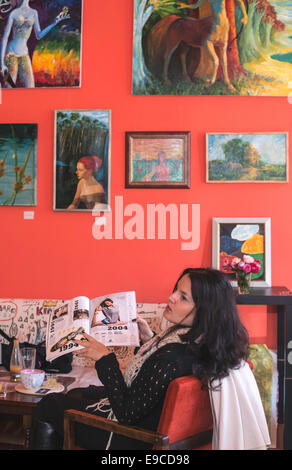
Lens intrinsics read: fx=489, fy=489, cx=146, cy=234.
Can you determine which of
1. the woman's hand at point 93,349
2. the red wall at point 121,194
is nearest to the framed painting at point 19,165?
the red wall at point 121,194

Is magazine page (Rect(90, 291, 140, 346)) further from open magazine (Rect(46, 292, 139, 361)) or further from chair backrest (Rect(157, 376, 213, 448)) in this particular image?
chair backrest (Rect(157, 376, 213, 448))

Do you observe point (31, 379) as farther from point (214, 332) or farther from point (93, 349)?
point (214, 332)

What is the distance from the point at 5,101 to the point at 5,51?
36cm

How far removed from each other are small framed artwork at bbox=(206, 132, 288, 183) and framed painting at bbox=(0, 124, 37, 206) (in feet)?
4.17

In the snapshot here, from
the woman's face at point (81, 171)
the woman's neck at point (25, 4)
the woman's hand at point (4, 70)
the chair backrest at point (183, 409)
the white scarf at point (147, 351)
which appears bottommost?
the chair backrest at point (183, 409)

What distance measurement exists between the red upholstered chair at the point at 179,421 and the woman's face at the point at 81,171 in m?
1.86

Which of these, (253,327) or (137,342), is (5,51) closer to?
(137,342)

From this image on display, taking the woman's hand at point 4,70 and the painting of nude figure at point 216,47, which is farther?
the woman's hand at point 4,70

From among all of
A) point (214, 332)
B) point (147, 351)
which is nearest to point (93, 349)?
point (147, 351)

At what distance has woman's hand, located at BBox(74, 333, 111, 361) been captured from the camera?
219 cm

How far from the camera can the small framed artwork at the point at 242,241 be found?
3387 mm

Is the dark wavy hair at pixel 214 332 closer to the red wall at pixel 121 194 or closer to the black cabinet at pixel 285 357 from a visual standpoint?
the black cabinet at pixel 285 357

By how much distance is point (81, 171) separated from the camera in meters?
3.52

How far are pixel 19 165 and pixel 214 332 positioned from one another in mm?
2203
